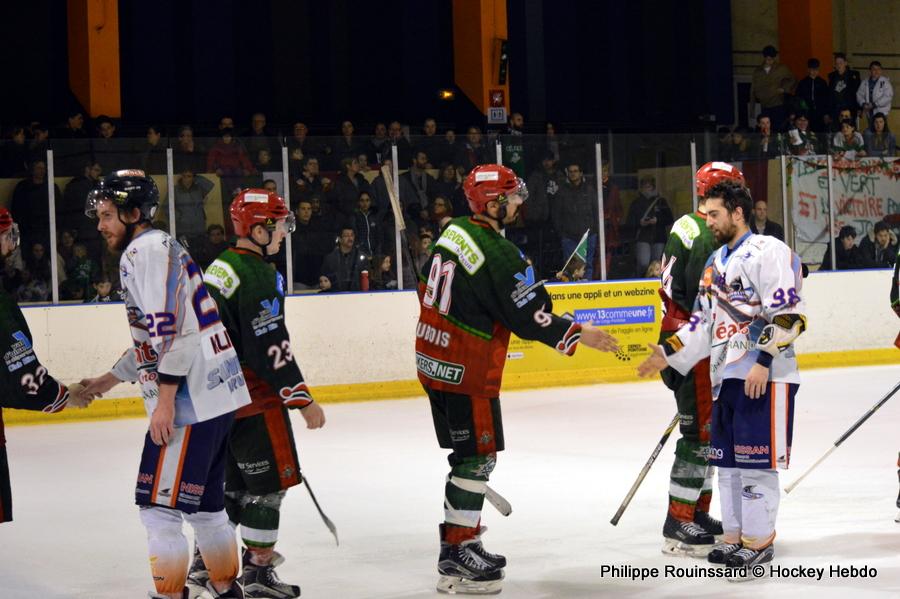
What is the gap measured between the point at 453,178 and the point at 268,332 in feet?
24.4

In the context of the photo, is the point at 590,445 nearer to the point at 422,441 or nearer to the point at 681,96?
the point at 422,441

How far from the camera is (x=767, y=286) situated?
197 inches

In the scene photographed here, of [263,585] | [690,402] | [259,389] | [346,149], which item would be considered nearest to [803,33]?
[346,149]

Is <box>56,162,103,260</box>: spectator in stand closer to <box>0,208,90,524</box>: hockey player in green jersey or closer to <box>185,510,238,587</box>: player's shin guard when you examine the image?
<box>0,208,90,524</box>: hockey player in green jersey

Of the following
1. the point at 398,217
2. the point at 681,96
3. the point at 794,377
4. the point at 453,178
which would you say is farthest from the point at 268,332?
the point at 681,96

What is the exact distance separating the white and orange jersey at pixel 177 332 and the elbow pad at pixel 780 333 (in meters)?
1.96

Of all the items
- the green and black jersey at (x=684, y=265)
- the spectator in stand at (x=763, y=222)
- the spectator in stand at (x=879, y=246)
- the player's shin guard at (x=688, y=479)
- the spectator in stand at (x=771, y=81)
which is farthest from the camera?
the spectator in stand at (x=771, y=81)

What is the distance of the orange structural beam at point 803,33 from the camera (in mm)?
19047

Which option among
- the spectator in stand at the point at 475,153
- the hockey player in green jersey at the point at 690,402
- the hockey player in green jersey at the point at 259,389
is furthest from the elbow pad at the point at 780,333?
the spectator in stand at the point at 475,153

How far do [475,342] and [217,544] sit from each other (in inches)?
50.1

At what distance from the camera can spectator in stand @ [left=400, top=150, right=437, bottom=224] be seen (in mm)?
11859

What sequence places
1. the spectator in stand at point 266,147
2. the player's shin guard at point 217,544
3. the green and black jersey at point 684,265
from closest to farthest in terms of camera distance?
the player's shin guard at point 217,544 < the green and black jersey at point 684,265 < the spectator in stand at point 266,147

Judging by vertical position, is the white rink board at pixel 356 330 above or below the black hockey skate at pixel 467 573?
above

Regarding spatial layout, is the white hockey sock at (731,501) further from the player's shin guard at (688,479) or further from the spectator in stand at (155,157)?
the spectator in stand at (155,157)
